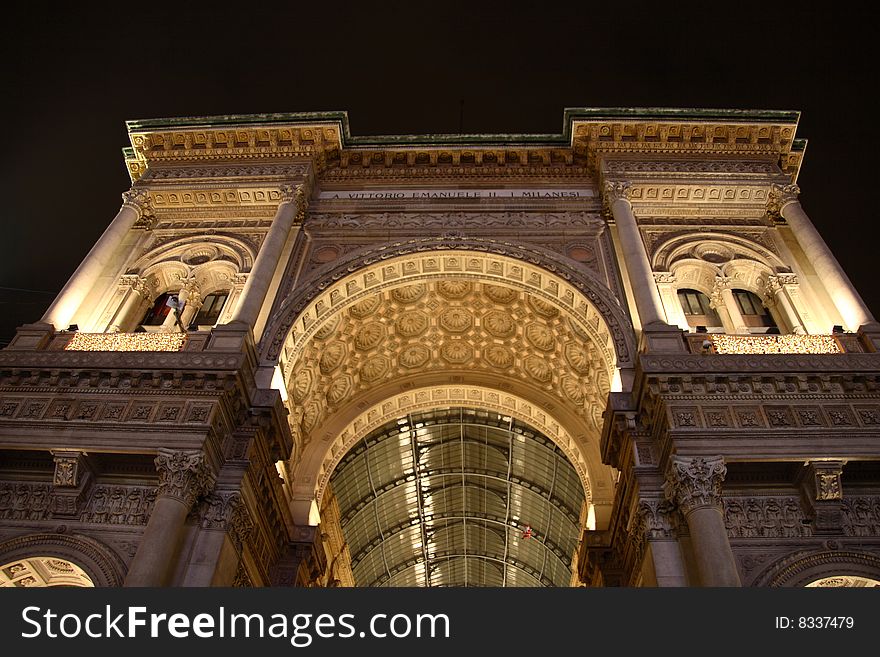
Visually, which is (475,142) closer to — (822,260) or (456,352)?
(456,352)

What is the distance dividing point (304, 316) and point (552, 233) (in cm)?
778

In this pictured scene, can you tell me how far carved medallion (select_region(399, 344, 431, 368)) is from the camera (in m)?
23.7

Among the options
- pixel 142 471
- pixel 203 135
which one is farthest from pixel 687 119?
pixel 142 471

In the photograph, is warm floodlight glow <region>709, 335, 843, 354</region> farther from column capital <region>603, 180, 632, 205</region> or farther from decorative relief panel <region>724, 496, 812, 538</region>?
column capital <region>603, 180, 632, 205</region>

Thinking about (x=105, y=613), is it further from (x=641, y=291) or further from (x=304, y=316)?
(x=641, y=291)

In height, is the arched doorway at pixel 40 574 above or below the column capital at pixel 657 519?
below

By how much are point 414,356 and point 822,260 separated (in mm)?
12522

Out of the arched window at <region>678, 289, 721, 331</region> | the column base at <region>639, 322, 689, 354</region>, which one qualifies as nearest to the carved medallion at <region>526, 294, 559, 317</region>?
the arched window at <region>678, 289, 721, 331</region>

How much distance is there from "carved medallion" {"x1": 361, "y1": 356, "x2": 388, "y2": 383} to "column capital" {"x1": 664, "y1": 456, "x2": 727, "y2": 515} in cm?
1168

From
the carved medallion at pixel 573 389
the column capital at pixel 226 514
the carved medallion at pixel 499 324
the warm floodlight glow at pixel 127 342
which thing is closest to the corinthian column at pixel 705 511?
the carved medallion at pixel 573 389

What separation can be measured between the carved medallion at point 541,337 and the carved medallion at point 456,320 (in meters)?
1.98

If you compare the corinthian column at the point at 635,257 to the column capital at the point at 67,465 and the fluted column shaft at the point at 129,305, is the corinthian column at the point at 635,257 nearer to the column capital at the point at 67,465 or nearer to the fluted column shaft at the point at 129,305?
the column capital at the point at 67,465

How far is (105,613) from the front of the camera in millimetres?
7711

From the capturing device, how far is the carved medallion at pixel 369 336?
2245 cm
